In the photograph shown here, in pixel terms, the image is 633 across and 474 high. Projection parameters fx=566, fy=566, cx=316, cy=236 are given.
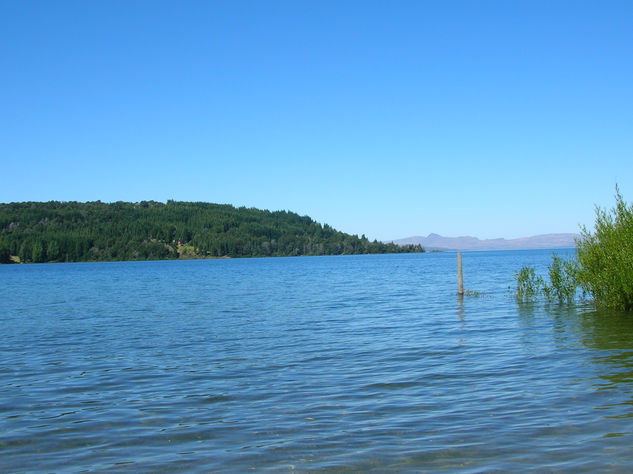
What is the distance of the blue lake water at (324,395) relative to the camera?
8.70m

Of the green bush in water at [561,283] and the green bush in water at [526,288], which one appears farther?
the green bush in water at [526,288]

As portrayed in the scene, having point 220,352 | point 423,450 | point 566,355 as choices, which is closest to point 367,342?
point 220,352

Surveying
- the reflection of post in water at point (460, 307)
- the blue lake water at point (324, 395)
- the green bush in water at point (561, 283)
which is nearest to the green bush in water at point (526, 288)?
the green bush in water at point (561, 283)

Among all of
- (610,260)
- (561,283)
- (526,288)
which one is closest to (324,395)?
(610,260)

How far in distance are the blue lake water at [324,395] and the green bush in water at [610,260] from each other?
3.82ft

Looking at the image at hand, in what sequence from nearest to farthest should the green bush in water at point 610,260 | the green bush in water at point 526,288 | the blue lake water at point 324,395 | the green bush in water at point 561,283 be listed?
the blue lake water at point 324,395 < the green bush in water at point 610,260 < the green bush in water at point 561,283 < the green bush in water at point 526,288

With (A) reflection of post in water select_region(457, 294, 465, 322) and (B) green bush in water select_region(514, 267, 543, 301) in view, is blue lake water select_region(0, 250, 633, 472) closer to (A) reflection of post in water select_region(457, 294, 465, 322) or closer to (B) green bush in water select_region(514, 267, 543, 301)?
(A) reflection of post in water select_region(457, 294, 465, 322)

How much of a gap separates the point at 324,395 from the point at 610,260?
666 inches

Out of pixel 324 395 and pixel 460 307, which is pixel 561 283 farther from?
pixel 324 395

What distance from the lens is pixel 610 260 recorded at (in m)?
23.9

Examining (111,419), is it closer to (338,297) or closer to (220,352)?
(220,352)

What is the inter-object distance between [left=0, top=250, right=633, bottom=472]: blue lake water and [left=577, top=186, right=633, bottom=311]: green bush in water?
116 centimetres

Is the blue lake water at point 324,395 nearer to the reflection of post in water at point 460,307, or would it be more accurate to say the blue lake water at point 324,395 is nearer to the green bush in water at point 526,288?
the reflection of post in water at point 460,307

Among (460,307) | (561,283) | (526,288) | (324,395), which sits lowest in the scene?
(324,395)
